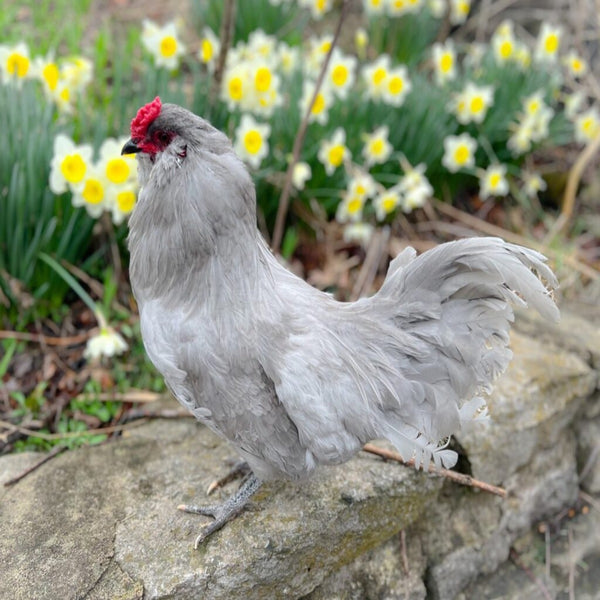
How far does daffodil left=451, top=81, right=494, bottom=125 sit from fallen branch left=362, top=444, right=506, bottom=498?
7.21 ft

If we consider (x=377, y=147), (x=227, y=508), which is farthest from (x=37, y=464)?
(x=377, y=147)

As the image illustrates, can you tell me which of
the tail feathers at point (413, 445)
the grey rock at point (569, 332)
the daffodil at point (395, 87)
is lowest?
the grey rock at point (569, 332)

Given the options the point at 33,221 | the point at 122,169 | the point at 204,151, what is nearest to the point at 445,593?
the point at 204,151

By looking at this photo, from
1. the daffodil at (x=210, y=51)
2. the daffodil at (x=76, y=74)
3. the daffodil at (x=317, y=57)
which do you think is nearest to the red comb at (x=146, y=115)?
the daffodil at (x=210, y=51)

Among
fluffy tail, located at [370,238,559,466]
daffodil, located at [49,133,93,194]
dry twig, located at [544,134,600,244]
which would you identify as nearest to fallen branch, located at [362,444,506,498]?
fluffy tail, located at [370,238,559,466]

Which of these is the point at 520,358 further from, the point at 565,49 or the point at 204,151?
the point at 565,49

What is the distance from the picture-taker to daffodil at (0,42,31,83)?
2.82 m

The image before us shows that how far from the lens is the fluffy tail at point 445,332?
1.75m

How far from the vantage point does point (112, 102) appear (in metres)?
3.34

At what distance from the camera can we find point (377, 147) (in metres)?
3.30

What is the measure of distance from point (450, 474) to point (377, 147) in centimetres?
179

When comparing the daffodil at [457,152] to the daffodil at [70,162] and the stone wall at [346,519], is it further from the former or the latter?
the daffodil at [70,162]

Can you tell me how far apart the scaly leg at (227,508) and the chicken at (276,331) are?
26cm

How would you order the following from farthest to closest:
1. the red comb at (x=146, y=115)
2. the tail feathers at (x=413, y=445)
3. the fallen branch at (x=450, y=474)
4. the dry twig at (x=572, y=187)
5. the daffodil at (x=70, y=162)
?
the dry twig at (x=572, y=187)
the daffodil at (x=70, y=162)
the fallen branch at (x=450, y=474)
the tail feathers at (x=413, y=445)
the red comb at (x=146, y=115)
